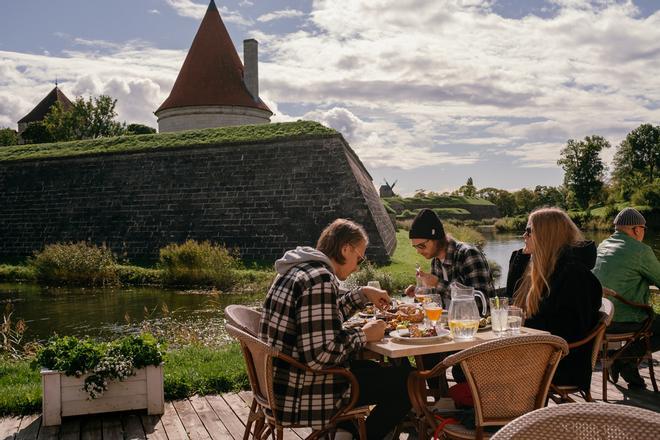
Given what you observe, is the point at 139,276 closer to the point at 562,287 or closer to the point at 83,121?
the point at 562,287

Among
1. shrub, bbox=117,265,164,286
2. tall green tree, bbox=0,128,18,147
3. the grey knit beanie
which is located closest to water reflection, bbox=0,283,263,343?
shrub, bbox=117,265,164,286

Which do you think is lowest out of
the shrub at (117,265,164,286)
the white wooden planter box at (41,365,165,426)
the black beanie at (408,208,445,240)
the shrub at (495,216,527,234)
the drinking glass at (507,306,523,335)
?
the shrub at (495,216,527,234)

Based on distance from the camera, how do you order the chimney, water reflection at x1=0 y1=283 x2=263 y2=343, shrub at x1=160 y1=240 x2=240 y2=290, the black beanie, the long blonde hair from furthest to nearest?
the chimney
shrub at x1=160 y1=240 x2=240 y2=290
water reflection at x1=0 y1=283 x2=263 y2=343
the black beanie
the long blonde hair

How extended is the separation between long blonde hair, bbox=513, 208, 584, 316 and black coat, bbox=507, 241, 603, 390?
41 mm

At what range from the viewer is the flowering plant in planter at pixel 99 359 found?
441 cm

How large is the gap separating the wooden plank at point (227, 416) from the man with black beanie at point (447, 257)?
59.2 inches

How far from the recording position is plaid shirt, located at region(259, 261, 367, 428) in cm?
305

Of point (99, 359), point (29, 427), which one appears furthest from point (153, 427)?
point (29, 427)

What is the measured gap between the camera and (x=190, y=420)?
4.50 meters

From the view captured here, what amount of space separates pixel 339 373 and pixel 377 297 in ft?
2.49

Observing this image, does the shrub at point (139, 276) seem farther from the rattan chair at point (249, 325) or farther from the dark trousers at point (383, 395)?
the dark trousers at point (383, 395)

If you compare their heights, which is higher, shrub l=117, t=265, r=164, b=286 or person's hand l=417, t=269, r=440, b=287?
person's hand l=417, t=269, r=440, b=287

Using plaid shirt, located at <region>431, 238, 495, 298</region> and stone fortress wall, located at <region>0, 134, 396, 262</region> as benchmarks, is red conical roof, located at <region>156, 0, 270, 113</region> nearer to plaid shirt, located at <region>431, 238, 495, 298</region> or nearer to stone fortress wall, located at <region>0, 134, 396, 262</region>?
stone fortress wall, located at <region>0, 134, 396, 262</region>

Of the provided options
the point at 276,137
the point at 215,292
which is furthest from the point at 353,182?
the point at 215,292
